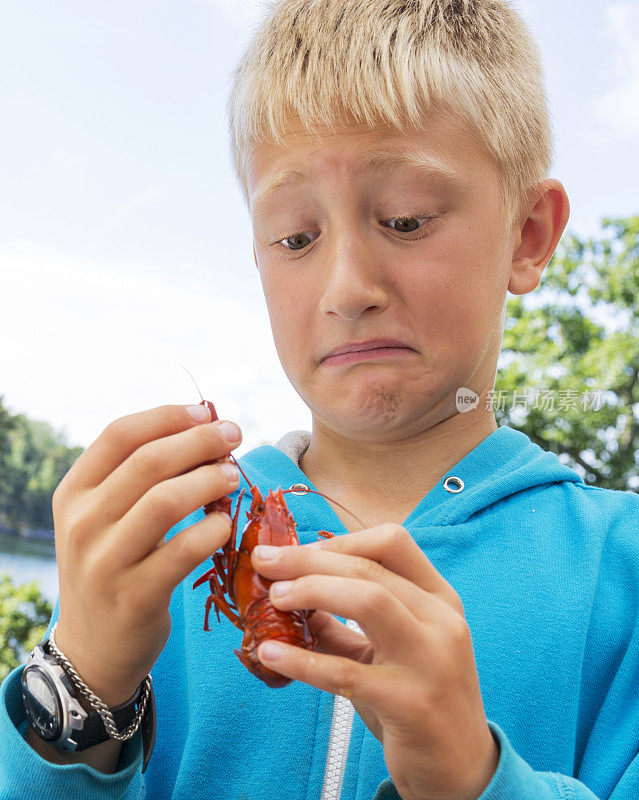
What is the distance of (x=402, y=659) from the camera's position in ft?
3.38

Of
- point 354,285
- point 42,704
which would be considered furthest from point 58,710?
point 354,285

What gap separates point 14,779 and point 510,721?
3.27ft

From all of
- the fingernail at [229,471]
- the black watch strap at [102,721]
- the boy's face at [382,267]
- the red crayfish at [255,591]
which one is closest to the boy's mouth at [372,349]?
the boy's face at [382,267]

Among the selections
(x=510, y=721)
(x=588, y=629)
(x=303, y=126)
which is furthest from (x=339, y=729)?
(x=303, y=126)

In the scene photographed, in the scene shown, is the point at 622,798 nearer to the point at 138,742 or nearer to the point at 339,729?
the point at 339,729

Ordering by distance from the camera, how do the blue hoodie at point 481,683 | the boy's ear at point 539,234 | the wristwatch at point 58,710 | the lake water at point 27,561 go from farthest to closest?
the lake water at point 27,561
the boy's ear at point 539,234
the blue hoodie at point 481,683
the wristwatch at point 58,710

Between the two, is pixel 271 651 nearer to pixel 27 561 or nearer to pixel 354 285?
pixel 354 285

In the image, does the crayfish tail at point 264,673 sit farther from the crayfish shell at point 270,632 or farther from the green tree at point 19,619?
the green tree at point 19,619

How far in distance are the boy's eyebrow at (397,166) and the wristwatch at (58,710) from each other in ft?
3.81

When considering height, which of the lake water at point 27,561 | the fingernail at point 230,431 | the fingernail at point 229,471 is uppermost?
the fingernail at point 230,431

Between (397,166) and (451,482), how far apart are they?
2.62 feet

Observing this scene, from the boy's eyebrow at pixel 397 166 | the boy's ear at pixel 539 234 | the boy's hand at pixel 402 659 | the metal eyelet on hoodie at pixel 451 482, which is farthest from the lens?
the boy's ear at pixel 539 234

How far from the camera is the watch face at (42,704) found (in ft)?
4.43

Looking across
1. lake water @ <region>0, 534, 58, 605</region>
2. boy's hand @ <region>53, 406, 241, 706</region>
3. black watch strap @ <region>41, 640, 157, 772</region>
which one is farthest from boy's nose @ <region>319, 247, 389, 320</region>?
lake water @ <region>0, 534, 58, 605</region>
